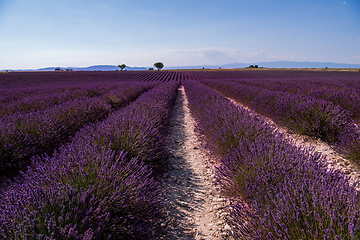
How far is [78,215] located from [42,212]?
0.21 metres

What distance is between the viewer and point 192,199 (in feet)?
7.38

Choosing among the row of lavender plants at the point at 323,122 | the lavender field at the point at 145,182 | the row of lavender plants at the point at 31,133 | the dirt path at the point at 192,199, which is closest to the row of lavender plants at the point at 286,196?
the lavender field at the point at 145,182

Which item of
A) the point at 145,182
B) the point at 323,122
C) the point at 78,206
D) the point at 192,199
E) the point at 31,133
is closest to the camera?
the point at 78,206

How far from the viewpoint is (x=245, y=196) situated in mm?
1902

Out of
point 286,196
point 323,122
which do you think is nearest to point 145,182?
point 286,196

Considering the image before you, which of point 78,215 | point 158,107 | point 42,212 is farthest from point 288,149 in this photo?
point 158,107

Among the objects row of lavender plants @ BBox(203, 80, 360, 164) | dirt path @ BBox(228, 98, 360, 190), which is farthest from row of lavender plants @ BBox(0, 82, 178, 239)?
row of lavender plants @ BBox(203, 80, 360, 164)

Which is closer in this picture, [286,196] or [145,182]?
[286,196]

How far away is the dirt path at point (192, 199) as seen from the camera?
1.77 metres

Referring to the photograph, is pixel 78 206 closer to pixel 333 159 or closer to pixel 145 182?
pixel 145 182

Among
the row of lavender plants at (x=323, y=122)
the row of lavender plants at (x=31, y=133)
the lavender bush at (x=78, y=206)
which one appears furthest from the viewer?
the row of lavender plants at (x=323, y=122)

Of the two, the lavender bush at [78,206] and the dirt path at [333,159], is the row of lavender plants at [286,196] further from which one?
the lavender bush at [78,206]

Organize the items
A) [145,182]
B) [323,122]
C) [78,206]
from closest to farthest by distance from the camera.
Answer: [78,206]
[145,182]
[323,122]

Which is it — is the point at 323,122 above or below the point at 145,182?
below
